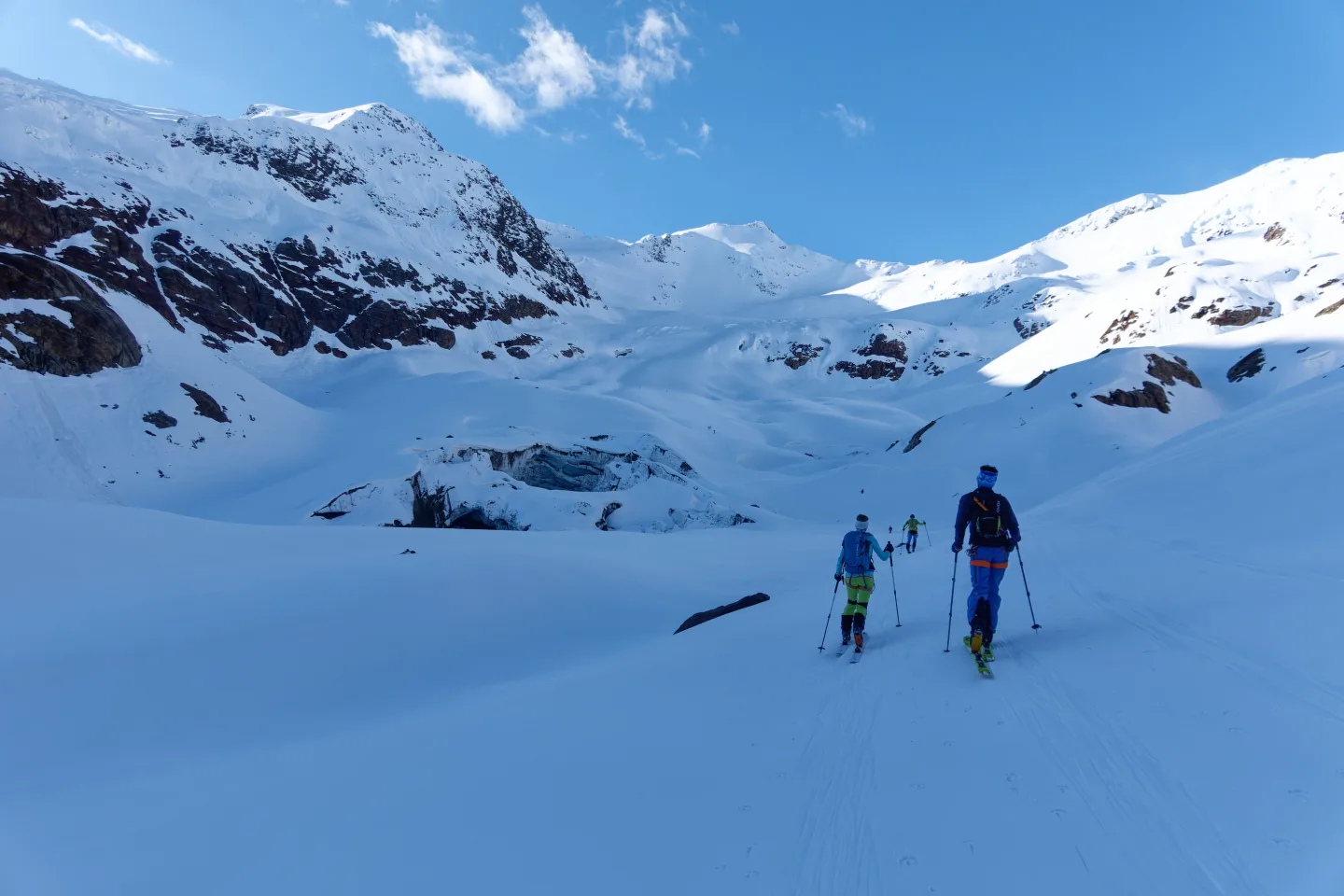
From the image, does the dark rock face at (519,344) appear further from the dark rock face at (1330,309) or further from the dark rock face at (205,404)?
the dark rock face at (1330,309)

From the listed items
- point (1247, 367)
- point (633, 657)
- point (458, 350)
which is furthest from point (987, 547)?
point (458, 350)

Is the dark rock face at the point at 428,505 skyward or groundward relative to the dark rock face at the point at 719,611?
groundward

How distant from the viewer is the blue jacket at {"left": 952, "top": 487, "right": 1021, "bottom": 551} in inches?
241

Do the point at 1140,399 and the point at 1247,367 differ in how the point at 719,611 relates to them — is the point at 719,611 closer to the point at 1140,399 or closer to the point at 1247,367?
the point at 1140,399

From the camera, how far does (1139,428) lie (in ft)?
96.9

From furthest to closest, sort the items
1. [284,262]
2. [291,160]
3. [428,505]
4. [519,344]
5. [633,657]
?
[291,160], [519,344], [284,262], [428,505], [633,657]

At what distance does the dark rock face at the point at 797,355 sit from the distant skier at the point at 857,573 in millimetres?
74873

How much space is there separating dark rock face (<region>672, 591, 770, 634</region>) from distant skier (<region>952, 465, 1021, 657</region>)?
4.69 m

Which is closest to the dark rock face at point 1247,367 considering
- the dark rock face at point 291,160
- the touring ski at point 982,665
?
the touring ski at point 982,665

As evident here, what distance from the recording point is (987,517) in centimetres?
616

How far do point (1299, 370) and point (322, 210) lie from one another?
79996 millimetres

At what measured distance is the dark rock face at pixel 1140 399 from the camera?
31.0 m

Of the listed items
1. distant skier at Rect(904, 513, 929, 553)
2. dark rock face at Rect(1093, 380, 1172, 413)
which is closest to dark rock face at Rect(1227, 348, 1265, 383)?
dark rock face at Rect(1093, 380, 1172, 413)

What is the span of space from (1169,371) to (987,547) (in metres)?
34.9
